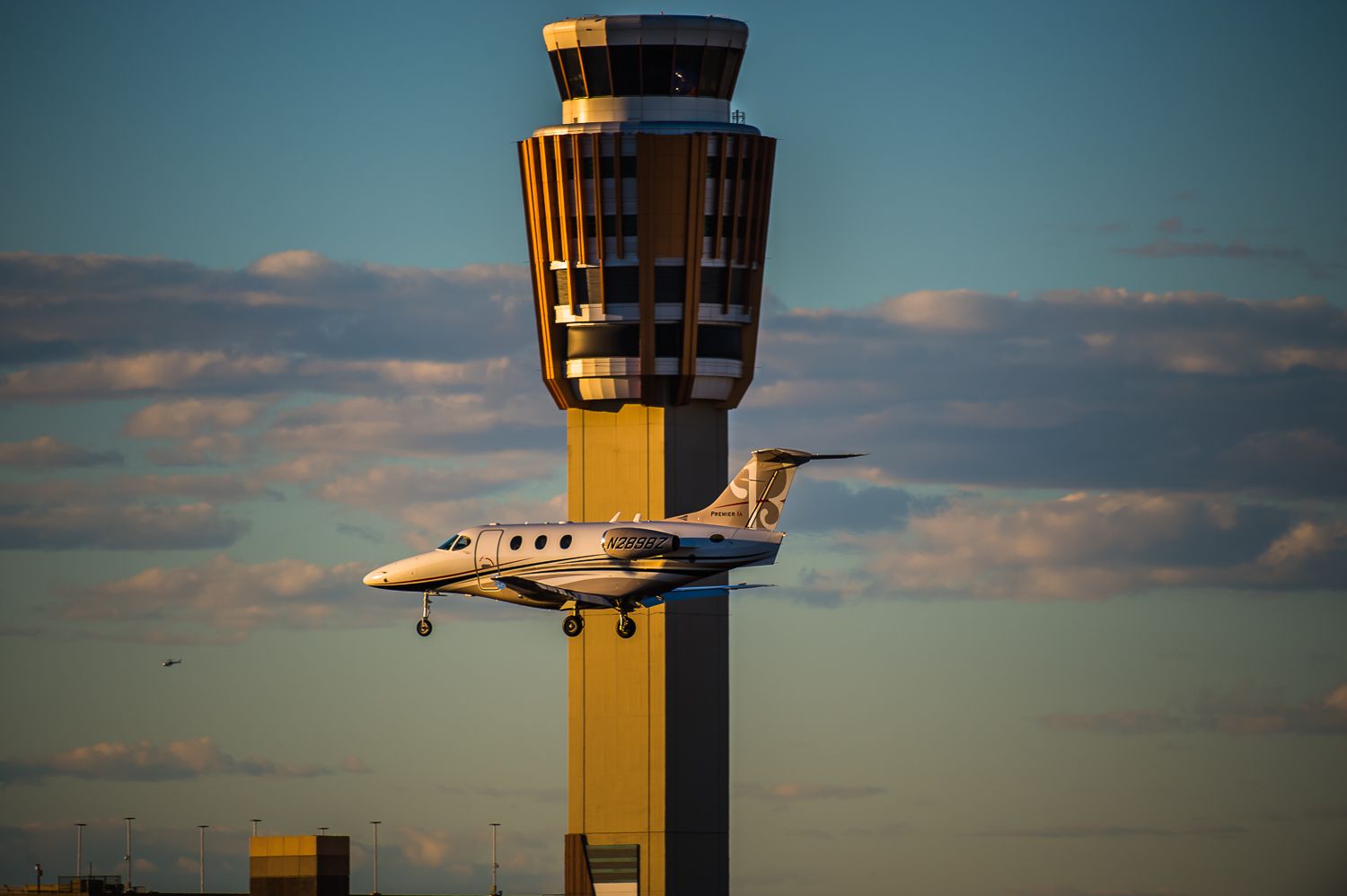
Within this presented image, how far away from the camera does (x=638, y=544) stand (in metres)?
127

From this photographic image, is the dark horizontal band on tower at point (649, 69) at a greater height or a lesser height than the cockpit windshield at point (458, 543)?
greater

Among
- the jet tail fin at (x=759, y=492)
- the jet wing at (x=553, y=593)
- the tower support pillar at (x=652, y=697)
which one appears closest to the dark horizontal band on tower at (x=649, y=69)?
the tower support pillar at (x=652, y=697)

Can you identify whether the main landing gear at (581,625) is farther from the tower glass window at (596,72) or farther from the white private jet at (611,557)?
the tower glass window at (596,72)

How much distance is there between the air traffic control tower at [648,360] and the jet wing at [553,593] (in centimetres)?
2279

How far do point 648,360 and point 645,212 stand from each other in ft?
25.7

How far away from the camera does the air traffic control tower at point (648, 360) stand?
15212 centimetres

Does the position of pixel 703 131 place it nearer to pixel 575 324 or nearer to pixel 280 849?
pixel 575 324

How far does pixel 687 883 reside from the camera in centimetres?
15238

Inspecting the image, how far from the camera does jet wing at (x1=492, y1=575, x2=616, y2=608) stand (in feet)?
420

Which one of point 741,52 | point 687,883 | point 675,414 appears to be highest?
point 741,52

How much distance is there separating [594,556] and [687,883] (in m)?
30.3

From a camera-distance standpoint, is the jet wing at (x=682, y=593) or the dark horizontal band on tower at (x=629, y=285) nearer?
the jet wing at (x=682, y=593)

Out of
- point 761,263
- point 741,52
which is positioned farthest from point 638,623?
point 741,52

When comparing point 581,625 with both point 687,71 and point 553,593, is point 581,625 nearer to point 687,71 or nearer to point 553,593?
point 553,593
